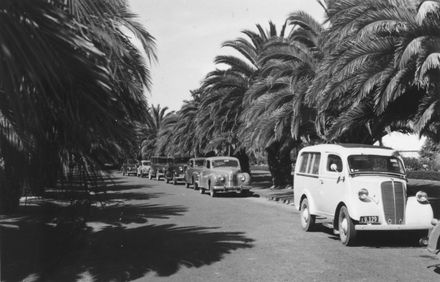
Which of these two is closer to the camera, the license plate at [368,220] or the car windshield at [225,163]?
the license plate at [368,220]

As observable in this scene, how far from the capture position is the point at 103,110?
23.0ft

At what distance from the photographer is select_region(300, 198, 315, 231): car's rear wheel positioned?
12406 millimetres

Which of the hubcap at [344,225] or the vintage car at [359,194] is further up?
the vintage car at [359,194]

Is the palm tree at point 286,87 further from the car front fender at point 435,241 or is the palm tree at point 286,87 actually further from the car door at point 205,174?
the car front fender at point 435,241

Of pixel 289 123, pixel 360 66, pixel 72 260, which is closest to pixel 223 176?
pixel 289 123

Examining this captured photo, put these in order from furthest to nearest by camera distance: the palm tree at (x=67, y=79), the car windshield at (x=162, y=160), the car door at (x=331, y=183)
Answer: the car windshield at (x=162, y=160)
the car door at (x=331, y=183)
the palm tree at (x=67, y=79)

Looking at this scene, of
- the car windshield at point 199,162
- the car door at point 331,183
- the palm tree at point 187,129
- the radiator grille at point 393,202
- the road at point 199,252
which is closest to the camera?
the road at point 199,252

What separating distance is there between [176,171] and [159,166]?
567 cm

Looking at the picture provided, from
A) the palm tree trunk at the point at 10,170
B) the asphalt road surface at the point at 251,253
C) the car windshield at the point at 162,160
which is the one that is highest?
the car windshield at the point at 162,160

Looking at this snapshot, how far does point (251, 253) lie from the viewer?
31.6 feet

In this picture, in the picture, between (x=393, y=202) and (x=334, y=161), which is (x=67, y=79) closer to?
(x=393, y=202)

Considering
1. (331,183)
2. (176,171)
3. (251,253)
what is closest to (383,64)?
(331,183)

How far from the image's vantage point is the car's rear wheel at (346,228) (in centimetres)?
1038

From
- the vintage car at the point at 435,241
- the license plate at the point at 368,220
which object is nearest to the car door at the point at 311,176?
the license plate at the point at 368,220
